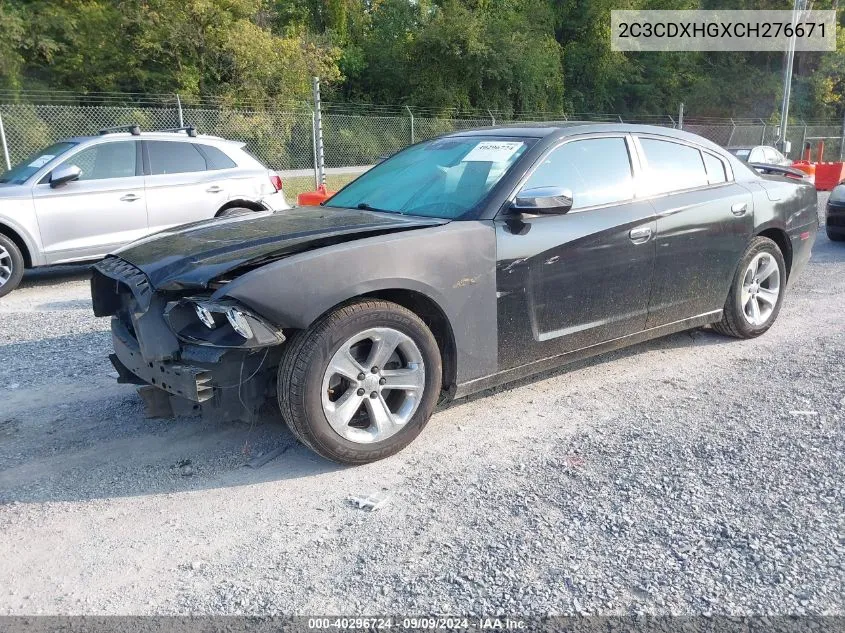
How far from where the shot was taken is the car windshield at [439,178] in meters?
4.15

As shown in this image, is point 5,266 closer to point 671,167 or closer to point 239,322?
point 239,322

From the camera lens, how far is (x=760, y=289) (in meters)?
5.55

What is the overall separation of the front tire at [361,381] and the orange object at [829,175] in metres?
20.4

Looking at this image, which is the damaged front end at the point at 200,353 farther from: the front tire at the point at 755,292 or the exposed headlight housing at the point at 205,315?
the front tire at the point at 755,292

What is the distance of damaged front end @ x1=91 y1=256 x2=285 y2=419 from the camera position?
10.5ft

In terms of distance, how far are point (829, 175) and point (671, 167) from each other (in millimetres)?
18467

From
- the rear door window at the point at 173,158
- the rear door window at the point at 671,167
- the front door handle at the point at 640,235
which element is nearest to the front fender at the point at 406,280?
the front door handle at the point at 640,235

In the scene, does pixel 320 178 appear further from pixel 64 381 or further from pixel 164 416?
pixel 164 416

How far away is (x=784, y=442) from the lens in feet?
12.3

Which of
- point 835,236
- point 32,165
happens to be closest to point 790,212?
point 835,236

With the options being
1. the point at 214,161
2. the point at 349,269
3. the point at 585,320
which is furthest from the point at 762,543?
the point at 214,161

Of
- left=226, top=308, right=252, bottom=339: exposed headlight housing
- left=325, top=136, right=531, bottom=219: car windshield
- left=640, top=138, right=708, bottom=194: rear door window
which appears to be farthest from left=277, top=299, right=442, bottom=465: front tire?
left=640, top=138, right=708, bottom=194: rear door window

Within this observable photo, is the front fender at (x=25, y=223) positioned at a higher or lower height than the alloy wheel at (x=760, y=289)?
higher

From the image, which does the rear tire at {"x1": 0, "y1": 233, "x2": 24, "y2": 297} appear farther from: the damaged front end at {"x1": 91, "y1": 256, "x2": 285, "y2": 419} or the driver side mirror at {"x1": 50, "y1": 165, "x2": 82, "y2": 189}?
the damaged front end at {"x1": 91, "y1": 256, "x2": 285, "y2": 419}
